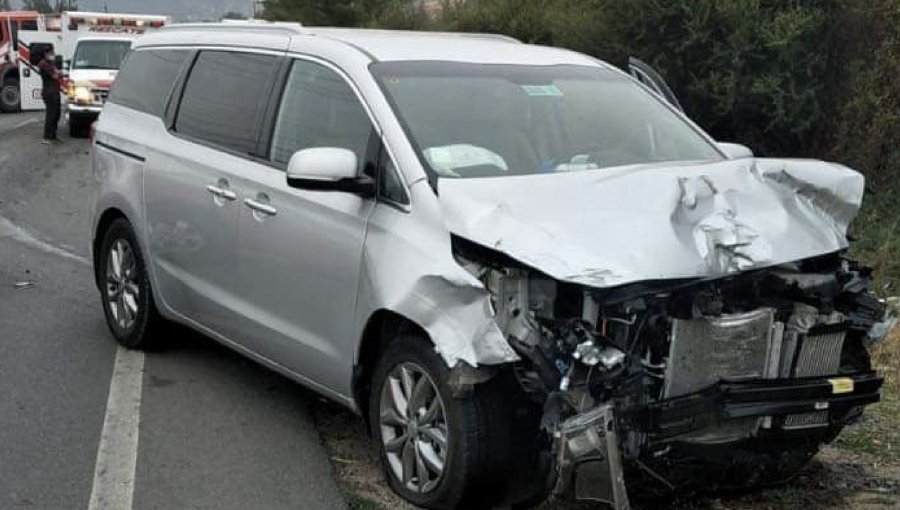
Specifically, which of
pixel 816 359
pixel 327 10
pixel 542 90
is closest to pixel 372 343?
pixel 542 90

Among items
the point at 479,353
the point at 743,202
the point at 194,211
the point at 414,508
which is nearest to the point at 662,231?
the point at 743,202

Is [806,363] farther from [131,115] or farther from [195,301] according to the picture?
[131,115]

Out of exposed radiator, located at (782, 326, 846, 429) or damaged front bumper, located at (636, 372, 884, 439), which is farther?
exposed radiator, located at (782, 326, 846, 429)

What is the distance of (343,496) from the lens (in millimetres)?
4508

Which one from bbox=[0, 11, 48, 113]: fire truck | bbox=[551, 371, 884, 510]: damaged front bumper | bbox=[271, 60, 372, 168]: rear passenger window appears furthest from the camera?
bbox=[0, 11, 48, 113]: fire truck

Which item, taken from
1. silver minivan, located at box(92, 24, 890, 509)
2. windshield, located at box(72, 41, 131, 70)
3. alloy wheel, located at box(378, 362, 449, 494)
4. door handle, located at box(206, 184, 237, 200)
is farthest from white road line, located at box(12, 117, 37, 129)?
alloy wheel, located at box(378, 362, 449, 494)

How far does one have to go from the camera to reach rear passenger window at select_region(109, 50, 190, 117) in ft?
20.6

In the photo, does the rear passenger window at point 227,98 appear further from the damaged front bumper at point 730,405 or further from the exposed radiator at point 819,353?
the exposed radiator at point 819,353

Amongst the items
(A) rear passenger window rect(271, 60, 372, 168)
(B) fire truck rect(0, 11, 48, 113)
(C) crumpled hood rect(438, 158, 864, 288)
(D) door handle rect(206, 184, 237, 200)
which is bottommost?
(B) fire truck rect(0, 11, 48, 113)

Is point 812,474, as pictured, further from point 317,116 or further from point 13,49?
point 13,49

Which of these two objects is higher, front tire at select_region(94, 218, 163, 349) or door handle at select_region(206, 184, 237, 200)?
door handle at select_region(206, 184, 237, 200)

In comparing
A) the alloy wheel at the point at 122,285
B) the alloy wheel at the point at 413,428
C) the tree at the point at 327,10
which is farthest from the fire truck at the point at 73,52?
the alloy wheel at the point at 413,428

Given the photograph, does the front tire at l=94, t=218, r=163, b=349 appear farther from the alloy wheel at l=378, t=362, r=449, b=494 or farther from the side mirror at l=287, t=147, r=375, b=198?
the alloy wheel at l=378, t=362, r=449, b=494

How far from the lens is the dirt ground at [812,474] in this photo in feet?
14.2
